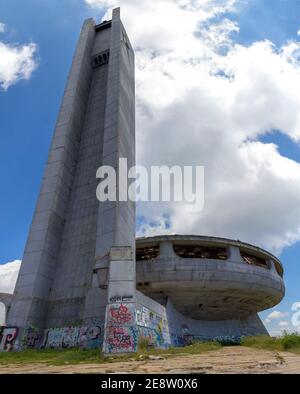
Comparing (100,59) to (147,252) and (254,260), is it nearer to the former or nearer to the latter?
(147,252)

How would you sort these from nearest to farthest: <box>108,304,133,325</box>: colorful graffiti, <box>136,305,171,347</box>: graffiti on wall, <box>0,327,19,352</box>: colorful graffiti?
<box>108,304,133,325</box>: colorful graffiti, <box>136,305,171,347</box>: graffiti on wall, <box>0,327,19,352</box>: colorful graffiti

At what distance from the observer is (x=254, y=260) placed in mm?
39500

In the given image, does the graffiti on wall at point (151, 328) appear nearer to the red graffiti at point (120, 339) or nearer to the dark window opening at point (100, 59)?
the red graffiti at point (120, 339)

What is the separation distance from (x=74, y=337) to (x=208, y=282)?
14.8 m

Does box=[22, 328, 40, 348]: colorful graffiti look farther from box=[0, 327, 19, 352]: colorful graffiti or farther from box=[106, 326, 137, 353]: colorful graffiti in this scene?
box=[106, 326, 137, 353]: colorful graffiti

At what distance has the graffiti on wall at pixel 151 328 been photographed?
20.2 metres

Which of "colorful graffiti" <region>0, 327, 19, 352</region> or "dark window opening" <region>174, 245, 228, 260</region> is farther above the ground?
"dark window opening" <region>174, 245, 228, 260</region>

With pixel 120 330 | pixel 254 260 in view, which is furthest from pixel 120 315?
pixel 254 260

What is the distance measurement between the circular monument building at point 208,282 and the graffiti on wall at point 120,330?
47.7ft

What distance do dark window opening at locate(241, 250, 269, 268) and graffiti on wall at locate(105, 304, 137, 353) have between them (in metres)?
25.2

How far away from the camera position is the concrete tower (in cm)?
2334

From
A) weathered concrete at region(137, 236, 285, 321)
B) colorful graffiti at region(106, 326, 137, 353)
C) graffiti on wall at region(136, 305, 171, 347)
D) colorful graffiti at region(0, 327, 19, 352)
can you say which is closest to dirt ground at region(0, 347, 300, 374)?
colorful graffiti at region(106, 326, 137, 353)
